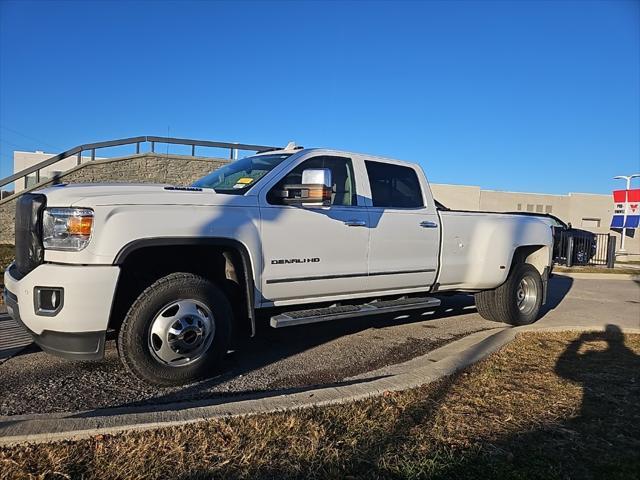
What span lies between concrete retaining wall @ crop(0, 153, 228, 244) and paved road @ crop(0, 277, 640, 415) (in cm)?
1176

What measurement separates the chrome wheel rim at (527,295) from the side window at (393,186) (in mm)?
2243

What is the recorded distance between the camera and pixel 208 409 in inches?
127

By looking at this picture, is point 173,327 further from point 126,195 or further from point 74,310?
point 126,195

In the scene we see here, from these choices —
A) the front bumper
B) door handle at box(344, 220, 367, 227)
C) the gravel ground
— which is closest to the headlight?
the front bumper

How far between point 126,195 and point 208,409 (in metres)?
1.70

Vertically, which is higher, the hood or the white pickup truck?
the hood

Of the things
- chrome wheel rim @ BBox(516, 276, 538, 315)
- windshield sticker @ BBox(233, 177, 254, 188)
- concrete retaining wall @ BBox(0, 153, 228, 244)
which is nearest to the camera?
windshield sticker @ BBox(233, 177, 254, 188)

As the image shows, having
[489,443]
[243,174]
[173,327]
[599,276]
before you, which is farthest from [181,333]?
[599,276]

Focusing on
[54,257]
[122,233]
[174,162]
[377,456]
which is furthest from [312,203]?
[174,162]

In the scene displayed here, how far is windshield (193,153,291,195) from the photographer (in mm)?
4805

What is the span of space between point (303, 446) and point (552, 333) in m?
4.63

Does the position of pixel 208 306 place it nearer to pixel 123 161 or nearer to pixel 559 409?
pixel 559 409

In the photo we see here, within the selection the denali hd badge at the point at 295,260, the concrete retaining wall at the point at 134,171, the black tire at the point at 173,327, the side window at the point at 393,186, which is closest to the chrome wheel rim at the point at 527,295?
the side window at the point at 393,186

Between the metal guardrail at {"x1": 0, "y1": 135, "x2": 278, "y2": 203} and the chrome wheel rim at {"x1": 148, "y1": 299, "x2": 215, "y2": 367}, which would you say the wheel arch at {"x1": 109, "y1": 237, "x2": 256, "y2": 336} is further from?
the metal guardrail at {"x1": 0, "y1": 135, "x2": 278, "y2": 203}
